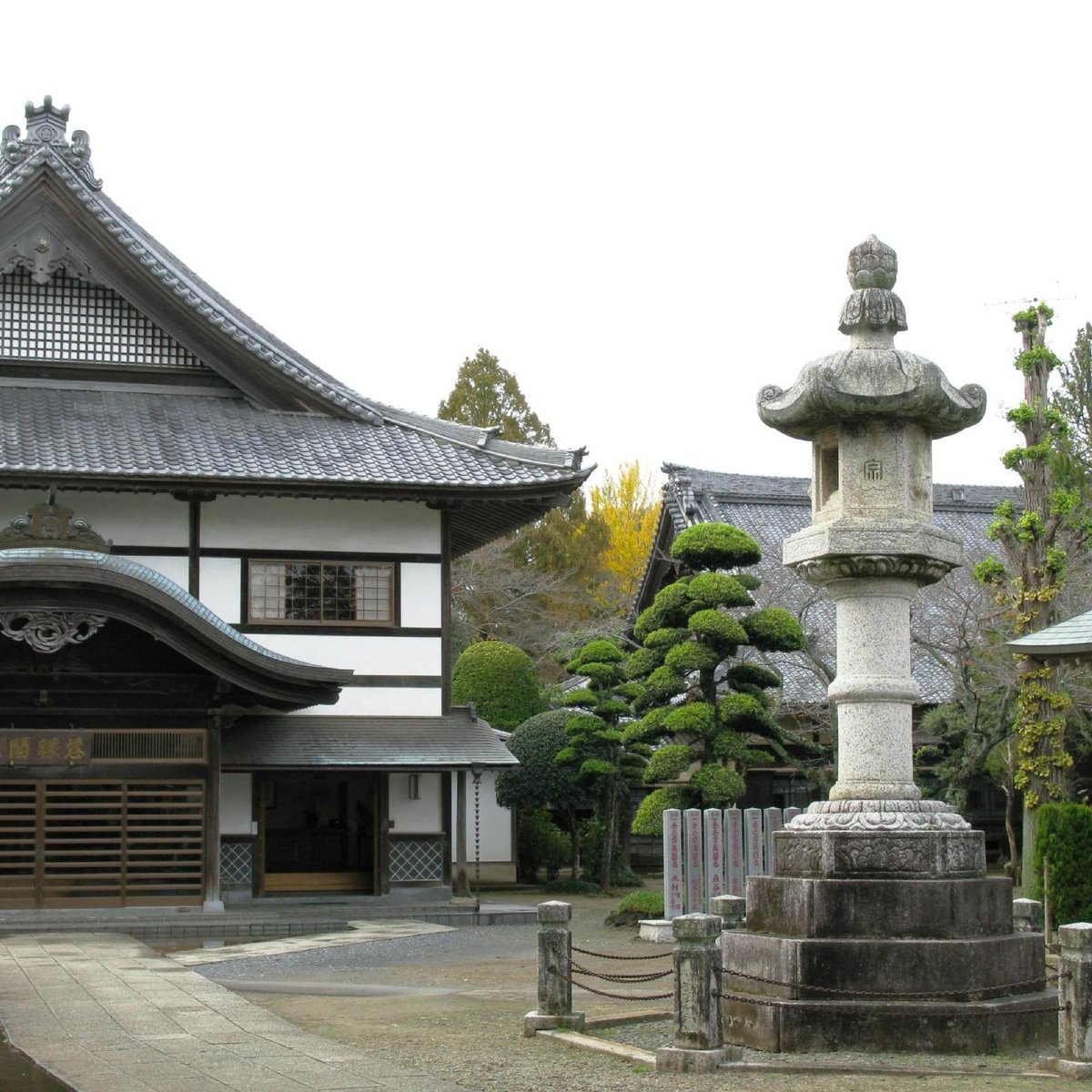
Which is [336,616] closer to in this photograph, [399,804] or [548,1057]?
[399,804]

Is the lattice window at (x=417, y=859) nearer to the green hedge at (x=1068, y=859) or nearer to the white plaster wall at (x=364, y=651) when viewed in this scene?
the white plaster wall at (x=364, y=651)

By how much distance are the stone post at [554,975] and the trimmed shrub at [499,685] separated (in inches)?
770

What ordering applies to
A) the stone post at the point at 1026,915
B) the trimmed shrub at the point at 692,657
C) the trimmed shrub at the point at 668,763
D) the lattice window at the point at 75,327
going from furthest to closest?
the lattice window at the point at 75,327, the trimmed shrub at the point at 692,657, the trimmed shrub at the point at 668,763, the stone post at the point at 1026,915

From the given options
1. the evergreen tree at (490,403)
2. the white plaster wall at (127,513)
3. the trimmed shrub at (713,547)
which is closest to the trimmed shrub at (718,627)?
the trimmed shrub at (713,547)

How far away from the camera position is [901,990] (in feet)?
32.9

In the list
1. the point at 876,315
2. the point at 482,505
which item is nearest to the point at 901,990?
the point at 876,315

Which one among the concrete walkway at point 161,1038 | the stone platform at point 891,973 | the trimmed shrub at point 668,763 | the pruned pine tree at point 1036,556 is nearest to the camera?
the concrete walkway at point 161,1038

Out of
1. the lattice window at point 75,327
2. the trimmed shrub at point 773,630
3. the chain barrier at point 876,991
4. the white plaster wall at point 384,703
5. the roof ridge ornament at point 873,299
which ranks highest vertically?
the lattice window at point 75,327

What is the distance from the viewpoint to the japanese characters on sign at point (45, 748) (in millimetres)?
20234

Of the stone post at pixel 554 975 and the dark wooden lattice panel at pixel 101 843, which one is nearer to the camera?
the stone post at pixel 554 975

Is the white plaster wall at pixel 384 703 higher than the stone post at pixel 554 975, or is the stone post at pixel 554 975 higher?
the white plaster wall at pixel 384 703

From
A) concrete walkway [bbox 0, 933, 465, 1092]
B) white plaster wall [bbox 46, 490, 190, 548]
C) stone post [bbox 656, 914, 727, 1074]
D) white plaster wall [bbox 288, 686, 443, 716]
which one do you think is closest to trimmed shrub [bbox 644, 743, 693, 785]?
white plaster wall [bbox 288, 686, 443, 716]

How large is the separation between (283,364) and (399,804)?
6779 millimetres

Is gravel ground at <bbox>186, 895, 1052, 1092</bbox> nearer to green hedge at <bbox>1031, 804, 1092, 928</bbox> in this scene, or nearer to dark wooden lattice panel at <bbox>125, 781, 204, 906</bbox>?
dark wooden lattice panel at <bbox>125, 781, 204, 906</bbox>
